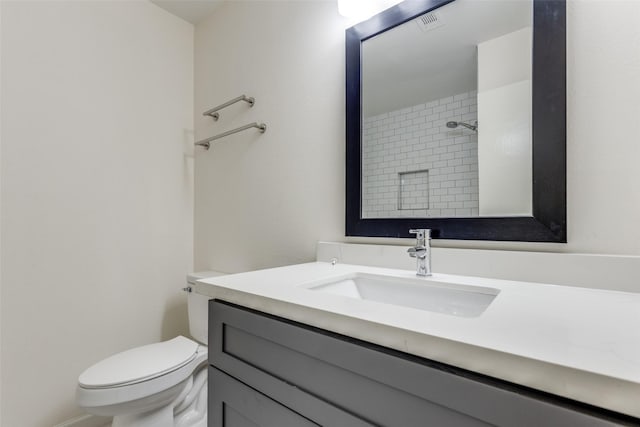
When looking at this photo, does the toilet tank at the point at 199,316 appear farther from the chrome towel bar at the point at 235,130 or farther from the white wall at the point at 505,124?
the white wall at the point at 505,124

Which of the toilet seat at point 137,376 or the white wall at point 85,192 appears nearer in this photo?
the toilet seat at point 137,376

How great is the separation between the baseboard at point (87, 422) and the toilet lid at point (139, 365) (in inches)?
20.2

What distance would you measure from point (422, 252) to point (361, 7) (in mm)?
923

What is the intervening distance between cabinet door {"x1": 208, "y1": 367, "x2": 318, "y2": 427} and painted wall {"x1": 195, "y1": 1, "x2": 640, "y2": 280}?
634 mm

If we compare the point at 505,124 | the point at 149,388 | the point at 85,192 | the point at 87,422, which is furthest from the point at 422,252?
the point at 87,422

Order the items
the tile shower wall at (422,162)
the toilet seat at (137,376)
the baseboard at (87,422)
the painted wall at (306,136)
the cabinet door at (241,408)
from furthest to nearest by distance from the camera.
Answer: the baseboard at (87,422) < the toilet seat at (137,376) < the tile shower wall at (422,162) < the painted wall at (306,136) < the cabinet door at (241,408)

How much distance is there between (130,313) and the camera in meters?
1.64

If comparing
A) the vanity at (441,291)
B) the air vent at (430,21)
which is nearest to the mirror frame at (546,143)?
the vanity at (441,291)

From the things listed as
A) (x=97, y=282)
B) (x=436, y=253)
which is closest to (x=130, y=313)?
(x=97, y=282)

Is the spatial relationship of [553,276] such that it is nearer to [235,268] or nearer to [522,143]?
[522,143]

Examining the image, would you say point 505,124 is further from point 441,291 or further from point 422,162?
point 441,291

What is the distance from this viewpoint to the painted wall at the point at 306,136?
2.32 feet

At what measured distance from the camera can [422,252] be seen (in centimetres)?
86

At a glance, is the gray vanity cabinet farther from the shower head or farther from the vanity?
the shower head
